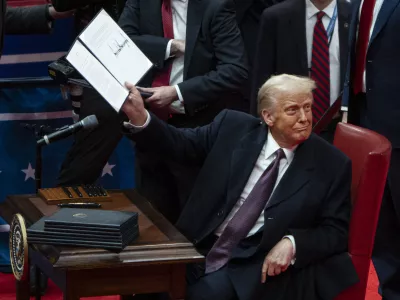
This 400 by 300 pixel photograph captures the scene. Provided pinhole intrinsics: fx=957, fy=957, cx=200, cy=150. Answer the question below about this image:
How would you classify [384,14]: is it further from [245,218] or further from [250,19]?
[245,218]

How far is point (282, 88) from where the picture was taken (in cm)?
413

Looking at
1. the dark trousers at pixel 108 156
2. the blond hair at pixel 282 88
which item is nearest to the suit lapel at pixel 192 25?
the dark trousers at pixel 108 156

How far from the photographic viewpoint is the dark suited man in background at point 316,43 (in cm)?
506

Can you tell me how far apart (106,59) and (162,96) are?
1.07 meters

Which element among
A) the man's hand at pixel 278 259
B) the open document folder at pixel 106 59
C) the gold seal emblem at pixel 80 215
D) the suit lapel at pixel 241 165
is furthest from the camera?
the suit lapel at pixel 241 165

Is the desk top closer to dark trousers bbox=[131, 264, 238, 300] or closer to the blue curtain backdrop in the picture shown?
dark trousers bbox=[131, 264, 238, 300]

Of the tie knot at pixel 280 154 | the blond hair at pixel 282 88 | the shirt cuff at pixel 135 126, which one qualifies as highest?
the blond hair at pixel 282 88

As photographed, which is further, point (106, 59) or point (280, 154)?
point (280, 154)

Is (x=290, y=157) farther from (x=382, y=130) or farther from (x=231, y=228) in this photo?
(x=382, y=130)

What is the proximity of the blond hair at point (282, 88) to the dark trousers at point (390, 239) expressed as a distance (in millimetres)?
1001

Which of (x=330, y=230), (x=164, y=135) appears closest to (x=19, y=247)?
(x=164, y=135)

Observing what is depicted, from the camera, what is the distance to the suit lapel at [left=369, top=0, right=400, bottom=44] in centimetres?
477

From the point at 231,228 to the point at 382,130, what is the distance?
121cm

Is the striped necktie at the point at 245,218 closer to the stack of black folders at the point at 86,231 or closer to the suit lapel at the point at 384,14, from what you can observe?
the stack of black folders at the point at 86,231
